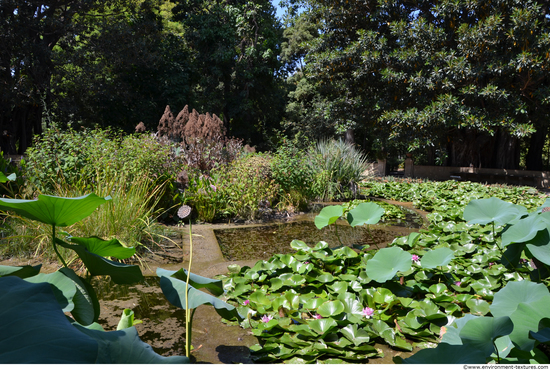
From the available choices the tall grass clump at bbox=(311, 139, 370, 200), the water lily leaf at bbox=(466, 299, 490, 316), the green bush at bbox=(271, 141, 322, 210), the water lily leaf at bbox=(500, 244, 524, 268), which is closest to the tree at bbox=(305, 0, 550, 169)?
the tall grass clump at bbox=(311, 139, 370, 200)

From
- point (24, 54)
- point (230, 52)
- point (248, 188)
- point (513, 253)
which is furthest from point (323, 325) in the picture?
point (230, 52)

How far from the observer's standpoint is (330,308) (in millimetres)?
1651

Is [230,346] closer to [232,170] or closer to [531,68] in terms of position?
[232,170]

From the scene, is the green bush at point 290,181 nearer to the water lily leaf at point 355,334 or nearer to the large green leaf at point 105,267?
the water lily leaf at point 355,334

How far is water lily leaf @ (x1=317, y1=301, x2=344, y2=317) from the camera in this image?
1626mm

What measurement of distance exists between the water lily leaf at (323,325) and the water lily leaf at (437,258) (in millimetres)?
751

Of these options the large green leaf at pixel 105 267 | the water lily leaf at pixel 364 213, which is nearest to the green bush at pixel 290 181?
the water lily leaf at pixel 364 213

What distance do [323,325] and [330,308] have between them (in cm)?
16

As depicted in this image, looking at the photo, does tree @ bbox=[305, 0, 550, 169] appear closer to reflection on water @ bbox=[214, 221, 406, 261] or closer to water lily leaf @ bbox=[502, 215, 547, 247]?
reflection on water @ bbox=[214, 221, 406, 261]

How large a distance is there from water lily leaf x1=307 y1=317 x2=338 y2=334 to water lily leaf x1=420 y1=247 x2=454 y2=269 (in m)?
0.75

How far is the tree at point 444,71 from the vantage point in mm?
8750

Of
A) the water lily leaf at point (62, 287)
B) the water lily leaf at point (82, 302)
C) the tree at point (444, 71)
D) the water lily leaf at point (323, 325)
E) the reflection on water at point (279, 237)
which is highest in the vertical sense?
A: the tree at point (444, 71)

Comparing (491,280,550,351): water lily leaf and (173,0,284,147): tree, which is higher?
(173,0,284,147): tree

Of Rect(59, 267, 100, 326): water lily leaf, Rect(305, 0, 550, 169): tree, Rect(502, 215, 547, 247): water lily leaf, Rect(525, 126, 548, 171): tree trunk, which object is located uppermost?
Rect(305, 0, 550, 169): tree
